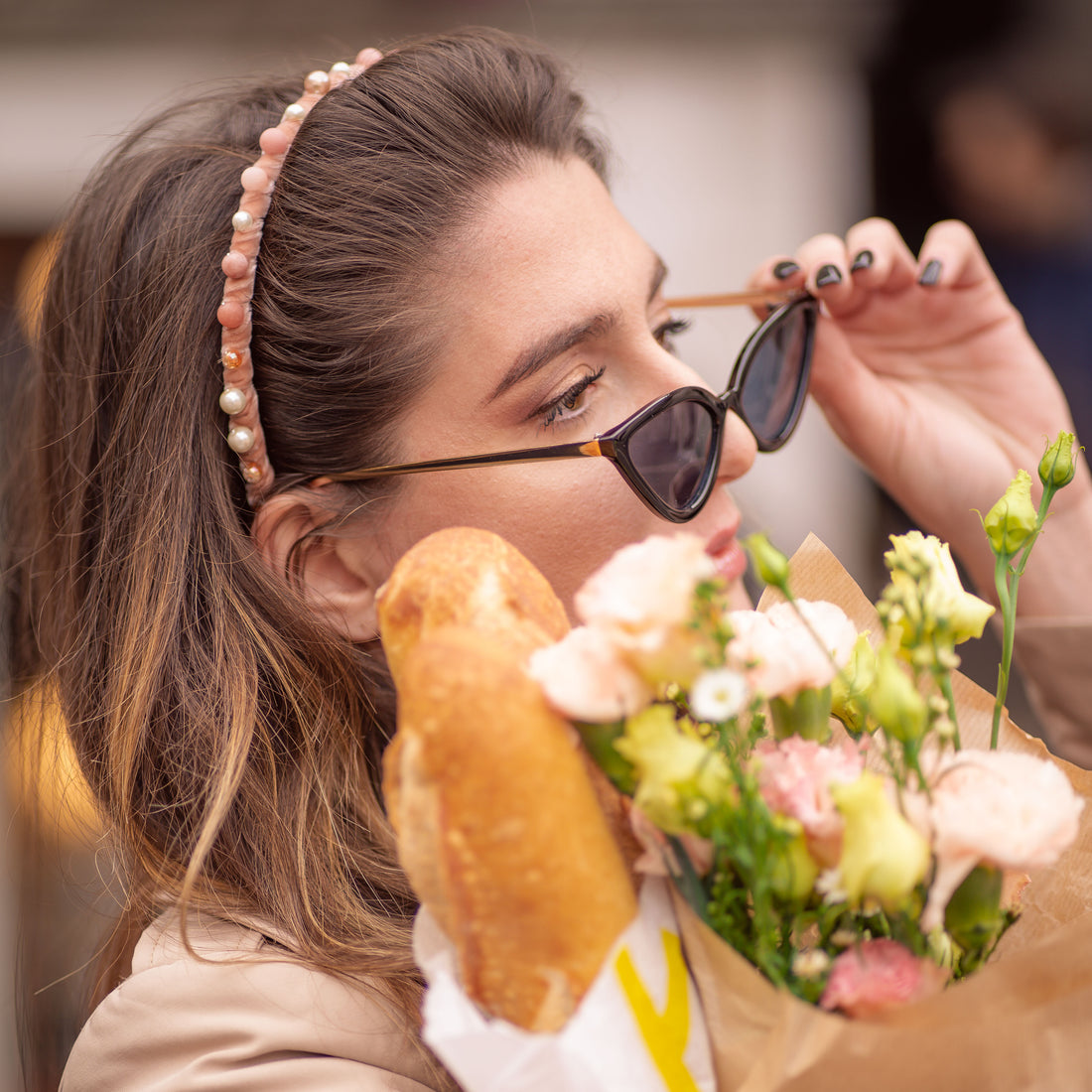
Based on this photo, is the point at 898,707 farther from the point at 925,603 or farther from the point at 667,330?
the point at 667,330

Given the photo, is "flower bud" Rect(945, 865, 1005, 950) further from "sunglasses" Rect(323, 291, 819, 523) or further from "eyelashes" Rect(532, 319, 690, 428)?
"eyelashes" Rect(532, 319, 690, 428)

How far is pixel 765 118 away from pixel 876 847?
2.65 metres

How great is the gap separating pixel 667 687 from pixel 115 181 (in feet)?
3.52

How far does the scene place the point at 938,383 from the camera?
1.51m

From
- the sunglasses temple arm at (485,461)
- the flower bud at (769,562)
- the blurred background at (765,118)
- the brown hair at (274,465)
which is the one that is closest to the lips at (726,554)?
the sunglasses temple arm at (485,461)

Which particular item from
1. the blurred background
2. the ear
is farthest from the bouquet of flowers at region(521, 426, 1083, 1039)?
the blurred background

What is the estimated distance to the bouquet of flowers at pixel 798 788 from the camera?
46 centimetres

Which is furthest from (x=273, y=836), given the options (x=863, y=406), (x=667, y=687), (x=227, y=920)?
(x=863, y=406)

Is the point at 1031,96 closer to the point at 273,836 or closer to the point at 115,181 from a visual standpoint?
the point at 115,181

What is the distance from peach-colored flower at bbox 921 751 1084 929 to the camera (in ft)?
1.53

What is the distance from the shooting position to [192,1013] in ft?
2.79

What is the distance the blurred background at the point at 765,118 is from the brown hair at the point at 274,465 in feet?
4.45

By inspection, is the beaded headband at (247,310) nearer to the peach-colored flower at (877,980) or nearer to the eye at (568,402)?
the eye at (568,402)

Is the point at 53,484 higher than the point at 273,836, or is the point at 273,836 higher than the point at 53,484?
the point at 53,484
